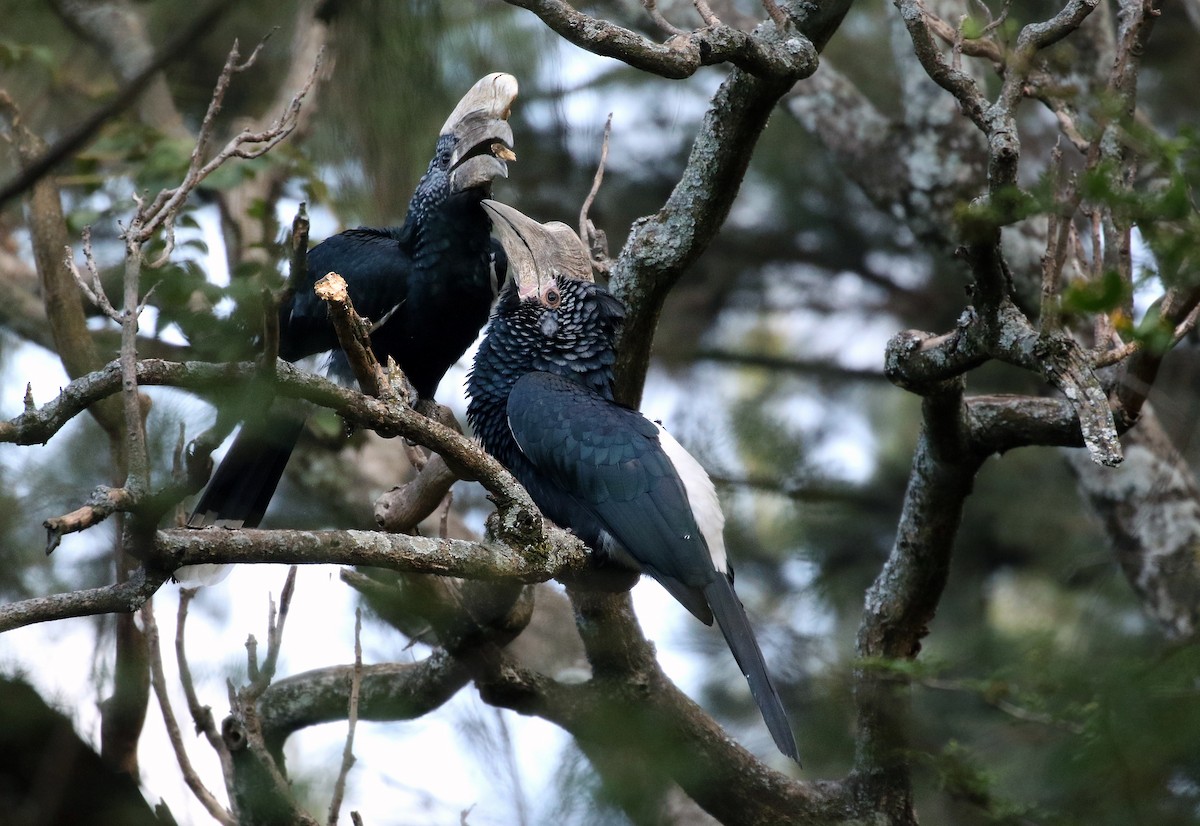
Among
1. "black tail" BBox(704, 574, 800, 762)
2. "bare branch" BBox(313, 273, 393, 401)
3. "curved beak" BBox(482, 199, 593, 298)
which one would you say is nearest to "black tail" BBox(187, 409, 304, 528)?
"curved beak" BBox(482, 199, 593, 298)

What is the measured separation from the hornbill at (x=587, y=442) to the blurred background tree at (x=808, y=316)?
39cm

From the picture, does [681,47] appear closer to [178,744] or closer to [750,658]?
[750,658]

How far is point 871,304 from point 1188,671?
4.44m

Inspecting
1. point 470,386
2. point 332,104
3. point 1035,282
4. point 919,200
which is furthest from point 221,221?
point 1035,282

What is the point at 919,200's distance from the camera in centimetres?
420

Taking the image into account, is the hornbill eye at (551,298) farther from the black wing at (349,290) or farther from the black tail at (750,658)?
the black tail at (750,658)

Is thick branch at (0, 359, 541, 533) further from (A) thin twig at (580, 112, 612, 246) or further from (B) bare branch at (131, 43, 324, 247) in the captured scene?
(A) thin twig at (580, 112, 612, 246)

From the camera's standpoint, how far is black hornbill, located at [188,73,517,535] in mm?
3268

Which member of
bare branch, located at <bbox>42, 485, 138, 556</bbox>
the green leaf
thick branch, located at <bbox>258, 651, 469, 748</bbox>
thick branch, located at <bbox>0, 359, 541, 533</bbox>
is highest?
thick branch, located at <bbox>258, 651, 469, 748</bbox>

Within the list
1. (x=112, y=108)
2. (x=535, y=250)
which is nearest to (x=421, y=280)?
(x=535, y=250)

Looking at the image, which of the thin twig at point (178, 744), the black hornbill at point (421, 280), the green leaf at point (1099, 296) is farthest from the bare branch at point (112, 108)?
the black hornbill at point (421, 280)

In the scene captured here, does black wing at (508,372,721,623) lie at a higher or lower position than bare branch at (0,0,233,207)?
higher

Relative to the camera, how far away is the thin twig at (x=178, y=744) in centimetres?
271

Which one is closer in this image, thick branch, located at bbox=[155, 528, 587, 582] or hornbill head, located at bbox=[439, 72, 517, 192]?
thick branch, located at bbox=[155, 528, 587, 582]
